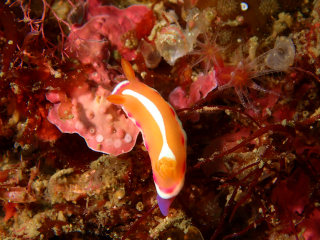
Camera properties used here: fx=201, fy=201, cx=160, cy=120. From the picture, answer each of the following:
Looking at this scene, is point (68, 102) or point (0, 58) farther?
point (68, 102)

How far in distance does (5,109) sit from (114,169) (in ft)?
4.90

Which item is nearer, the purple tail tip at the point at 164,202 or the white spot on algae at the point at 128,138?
the purple tail tip at the point at 164,202

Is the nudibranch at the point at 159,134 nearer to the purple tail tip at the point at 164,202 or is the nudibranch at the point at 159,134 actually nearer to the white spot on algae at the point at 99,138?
the purple tail tip at the point at 164,202

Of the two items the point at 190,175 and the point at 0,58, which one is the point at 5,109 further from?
the point at 190,175

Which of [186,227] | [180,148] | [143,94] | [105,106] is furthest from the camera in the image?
[186,227]

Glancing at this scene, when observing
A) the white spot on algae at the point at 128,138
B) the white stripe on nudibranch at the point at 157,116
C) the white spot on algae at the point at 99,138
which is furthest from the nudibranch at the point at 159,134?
the white spot on algae at the point at 99,138

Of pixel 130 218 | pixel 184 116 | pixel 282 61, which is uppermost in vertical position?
pixel 282 61

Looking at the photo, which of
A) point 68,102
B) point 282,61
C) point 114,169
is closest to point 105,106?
point 68,102

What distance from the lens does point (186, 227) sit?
2.38 meters

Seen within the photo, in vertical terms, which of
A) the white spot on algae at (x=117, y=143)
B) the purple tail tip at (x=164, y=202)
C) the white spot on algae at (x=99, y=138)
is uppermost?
the white spot on algae at (x=99, y=138)

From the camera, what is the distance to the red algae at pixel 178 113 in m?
2.20

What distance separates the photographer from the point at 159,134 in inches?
76.1

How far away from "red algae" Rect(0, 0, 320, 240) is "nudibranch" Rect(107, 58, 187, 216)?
0.27m

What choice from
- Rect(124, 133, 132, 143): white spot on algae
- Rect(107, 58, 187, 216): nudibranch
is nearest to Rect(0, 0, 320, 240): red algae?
Rect(124, 133, 132, 143): white spot on algae
